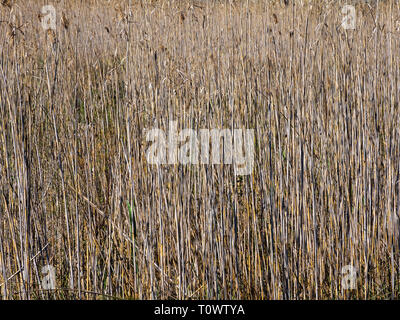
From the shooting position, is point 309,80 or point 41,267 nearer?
point 41,267

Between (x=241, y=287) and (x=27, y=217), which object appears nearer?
(x=27, y=217)

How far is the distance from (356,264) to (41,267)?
1.21 m

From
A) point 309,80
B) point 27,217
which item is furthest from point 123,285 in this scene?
point 309,80

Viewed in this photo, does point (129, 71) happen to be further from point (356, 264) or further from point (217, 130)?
point (356, 264)

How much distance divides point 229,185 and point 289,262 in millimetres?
377

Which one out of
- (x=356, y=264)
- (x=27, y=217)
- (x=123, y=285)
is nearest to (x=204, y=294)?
(x=123, y=285)

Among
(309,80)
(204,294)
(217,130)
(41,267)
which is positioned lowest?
(204,294)

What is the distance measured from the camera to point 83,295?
1.67 m

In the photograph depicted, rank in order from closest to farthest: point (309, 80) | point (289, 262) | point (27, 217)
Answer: point (27, 217)
point (289, 262)
point (309, 80)

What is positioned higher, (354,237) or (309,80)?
(309,80)

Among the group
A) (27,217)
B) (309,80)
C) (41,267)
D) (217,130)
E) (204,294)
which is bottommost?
(204,294)

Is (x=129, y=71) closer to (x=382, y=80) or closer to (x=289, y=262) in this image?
(x=289, y=262)

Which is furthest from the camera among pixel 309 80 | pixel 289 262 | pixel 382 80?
pixel 382 80

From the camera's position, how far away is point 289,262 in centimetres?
171
